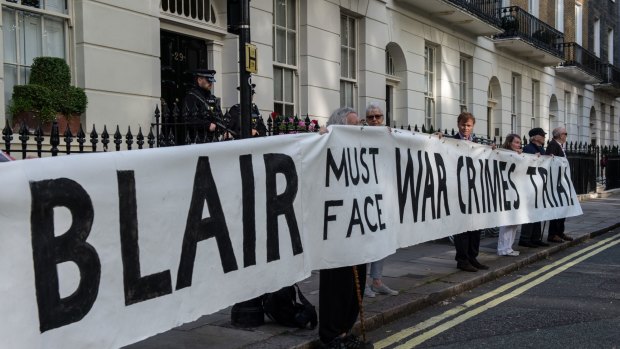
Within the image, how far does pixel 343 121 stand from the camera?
18.0 feet

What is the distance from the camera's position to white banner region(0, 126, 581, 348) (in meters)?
2.99

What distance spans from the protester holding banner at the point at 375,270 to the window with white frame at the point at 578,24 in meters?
28.5

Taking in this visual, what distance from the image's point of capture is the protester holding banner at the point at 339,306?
4.84 m

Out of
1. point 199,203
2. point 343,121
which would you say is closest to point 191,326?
point 199,203

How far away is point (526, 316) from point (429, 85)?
13.1 metres

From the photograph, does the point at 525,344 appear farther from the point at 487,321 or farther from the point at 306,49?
the point at 306,49

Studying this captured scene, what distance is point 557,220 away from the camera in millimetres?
10961

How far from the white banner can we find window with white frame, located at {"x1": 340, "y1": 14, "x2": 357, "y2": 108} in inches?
326

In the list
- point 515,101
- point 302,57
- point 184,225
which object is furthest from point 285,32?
point 515,101

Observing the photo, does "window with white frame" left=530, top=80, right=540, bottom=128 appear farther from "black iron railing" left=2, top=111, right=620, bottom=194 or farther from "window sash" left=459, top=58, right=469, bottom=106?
"window sash" left=459, top=58, right=469, bottom=106

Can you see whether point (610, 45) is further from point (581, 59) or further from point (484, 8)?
point (484, 8)

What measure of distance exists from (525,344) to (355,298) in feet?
4.82

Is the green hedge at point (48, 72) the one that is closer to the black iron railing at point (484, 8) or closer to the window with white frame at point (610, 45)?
the black iron railing at point (484, 8)

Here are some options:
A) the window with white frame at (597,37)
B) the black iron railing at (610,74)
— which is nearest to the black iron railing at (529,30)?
the black iron railing at (610,74)
